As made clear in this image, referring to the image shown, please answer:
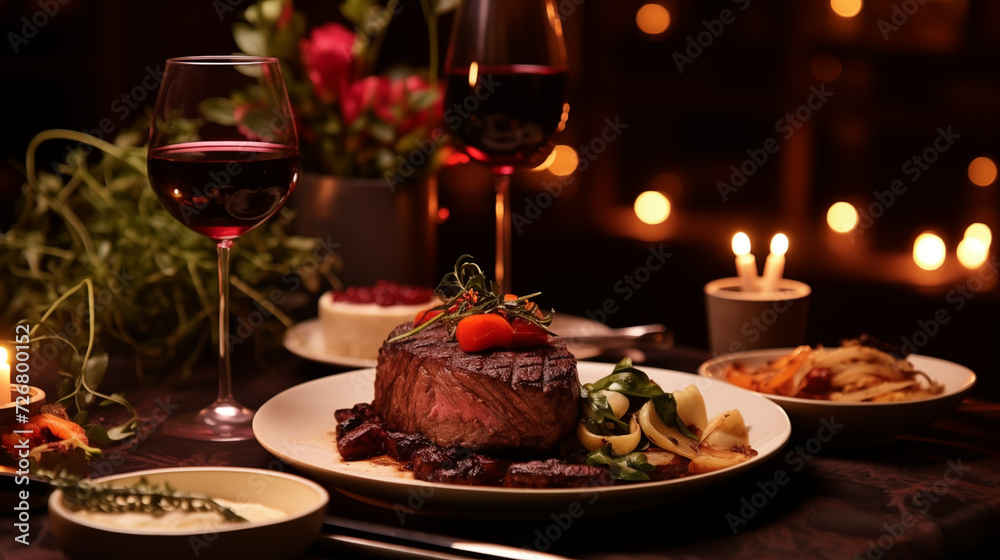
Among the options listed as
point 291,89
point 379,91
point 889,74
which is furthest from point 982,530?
point 889,74

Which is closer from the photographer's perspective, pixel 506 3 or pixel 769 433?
pixel 769 433

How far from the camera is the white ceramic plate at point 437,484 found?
117 centimetres

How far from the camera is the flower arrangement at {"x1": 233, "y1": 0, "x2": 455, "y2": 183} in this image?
2.33m

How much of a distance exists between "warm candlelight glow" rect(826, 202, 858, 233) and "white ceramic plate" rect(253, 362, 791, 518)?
291 cm

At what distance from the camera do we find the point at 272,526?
1.00m

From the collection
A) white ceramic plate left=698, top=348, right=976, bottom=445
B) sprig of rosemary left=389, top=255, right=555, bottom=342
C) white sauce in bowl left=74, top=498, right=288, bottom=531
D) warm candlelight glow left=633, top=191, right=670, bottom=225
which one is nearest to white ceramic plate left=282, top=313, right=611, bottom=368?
sprig of rosemary left=389, top=255, right=555, bottom=342

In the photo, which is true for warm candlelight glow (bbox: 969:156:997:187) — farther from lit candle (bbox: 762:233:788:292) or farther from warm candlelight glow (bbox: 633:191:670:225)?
lit candle (bbox: 762:233:788:292)

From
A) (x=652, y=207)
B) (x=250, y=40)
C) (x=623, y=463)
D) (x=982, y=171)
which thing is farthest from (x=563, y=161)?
(x=623, y=463)

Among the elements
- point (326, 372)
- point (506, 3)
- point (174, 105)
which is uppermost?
point (506, 3)

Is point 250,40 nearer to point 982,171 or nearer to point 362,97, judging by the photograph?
point 362,97

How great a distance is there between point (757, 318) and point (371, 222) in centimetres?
90

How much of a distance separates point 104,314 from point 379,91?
0.76m

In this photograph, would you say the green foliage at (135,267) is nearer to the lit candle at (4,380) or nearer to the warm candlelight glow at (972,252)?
the lit candle at (4,380)

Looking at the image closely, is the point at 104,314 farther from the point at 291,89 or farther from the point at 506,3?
the point at 506,3
